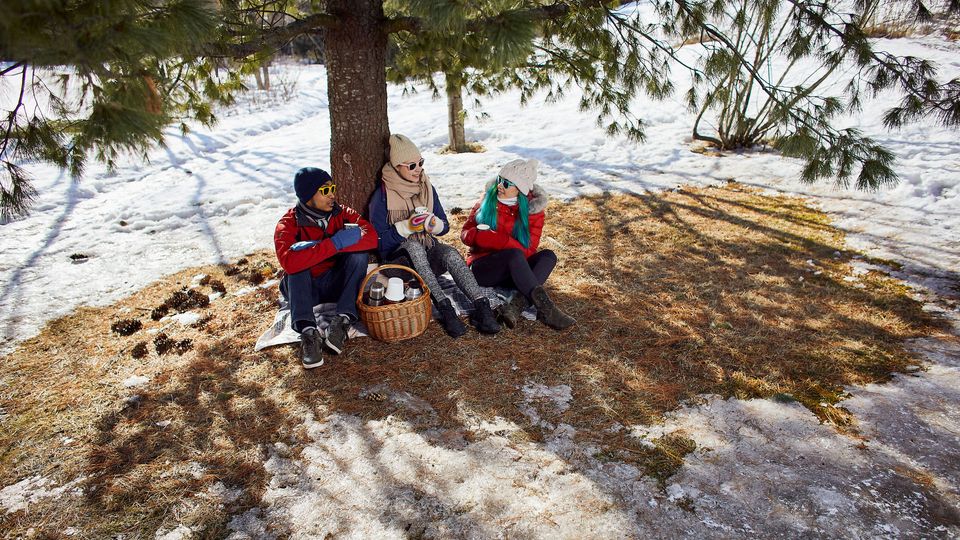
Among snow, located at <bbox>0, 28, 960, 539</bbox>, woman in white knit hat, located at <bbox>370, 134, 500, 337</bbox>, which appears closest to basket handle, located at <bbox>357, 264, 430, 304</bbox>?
woman in white knit hat, located at <bbox>370, 134, 500, 337</bbox>

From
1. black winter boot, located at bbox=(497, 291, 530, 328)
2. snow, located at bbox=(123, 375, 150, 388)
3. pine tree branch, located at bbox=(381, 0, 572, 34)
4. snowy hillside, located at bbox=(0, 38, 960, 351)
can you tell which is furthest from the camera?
snowy hillside, located at bbox=(0, 38, 960, 351)

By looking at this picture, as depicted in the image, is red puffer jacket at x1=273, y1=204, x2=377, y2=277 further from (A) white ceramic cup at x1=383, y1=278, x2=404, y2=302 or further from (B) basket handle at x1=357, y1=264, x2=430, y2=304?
(A) white ceramic cup at x1=383, y1=278, x2=404, y2=302

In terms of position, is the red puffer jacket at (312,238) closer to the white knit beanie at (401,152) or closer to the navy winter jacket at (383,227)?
the navy winter jacket at (383,227)

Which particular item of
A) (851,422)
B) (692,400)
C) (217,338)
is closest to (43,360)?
(217,338)

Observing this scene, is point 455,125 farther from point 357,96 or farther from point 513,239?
point 513,239

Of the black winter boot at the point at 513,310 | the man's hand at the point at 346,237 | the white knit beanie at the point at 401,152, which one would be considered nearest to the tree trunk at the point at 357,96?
the white knit beanie at the point at 401,152

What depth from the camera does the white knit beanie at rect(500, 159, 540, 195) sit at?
3.52 m

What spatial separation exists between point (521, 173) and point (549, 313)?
102 centimetres

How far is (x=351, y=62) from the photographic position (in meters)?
3.57

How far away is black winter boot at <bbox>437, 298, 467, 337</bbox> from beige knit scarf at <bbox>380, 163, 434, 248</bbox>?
529 mm

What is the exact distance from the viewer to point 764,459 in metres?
2.21

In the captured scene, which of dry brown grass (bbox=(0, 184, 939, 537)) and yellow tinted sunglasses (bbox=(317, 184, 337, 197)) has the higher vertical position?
yellow tinted sunglasses (bbox=(317, 184, 337, 197))

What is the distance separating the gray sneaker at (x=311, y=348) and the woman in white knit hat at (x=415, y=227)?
82 centimetres

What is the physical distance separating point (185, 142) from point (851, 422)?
11.5m
